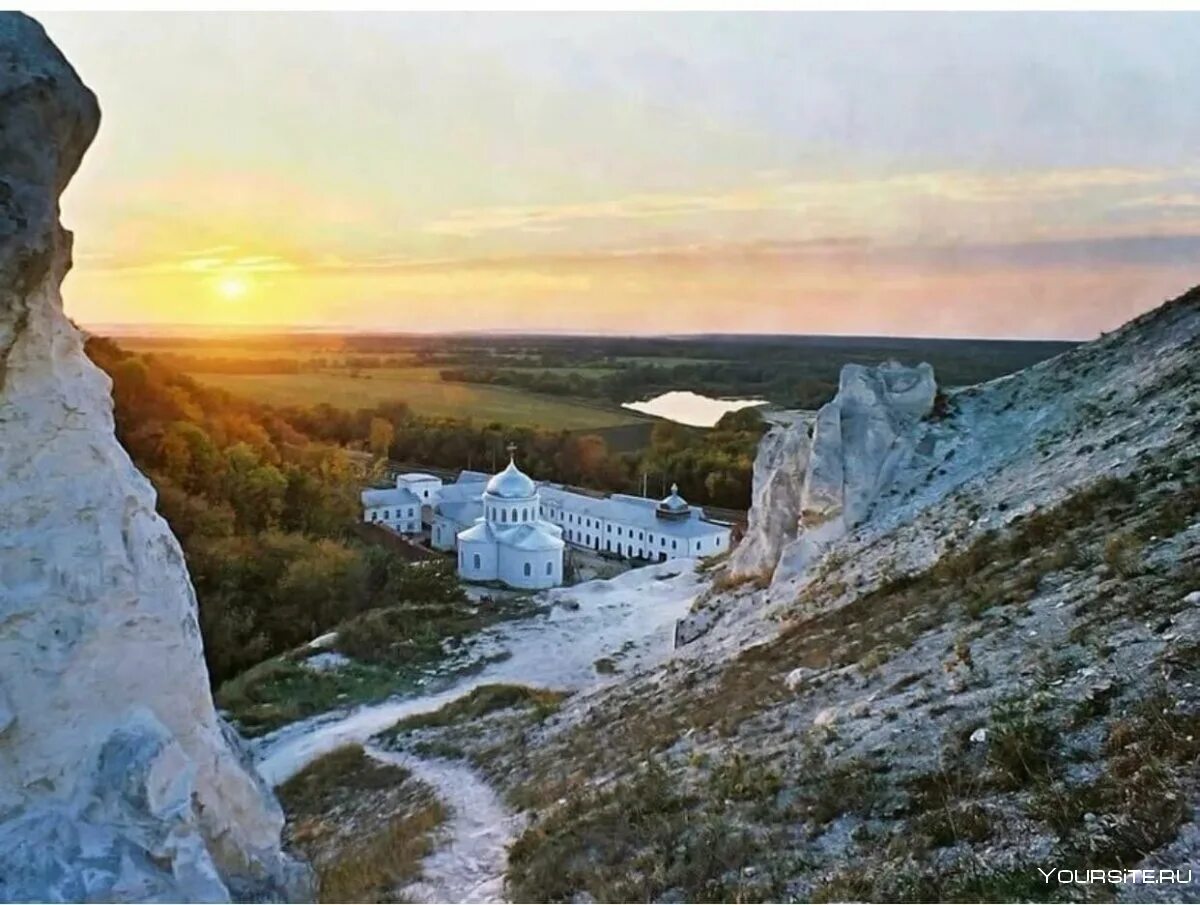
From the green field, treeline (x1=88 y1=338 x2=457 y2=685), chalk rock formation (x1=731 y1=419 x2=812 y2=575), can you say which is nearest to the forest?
treeline (x1=88 y1=338 x2=457 y2=685)

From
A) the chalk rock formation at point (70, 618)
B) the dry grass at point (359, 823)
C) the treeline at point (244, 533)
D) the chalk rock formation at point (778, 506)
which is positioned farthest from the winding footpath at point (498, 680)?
the treeline at point (244, 533)

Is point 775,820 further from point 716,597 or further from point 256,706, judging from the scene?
point 256,706

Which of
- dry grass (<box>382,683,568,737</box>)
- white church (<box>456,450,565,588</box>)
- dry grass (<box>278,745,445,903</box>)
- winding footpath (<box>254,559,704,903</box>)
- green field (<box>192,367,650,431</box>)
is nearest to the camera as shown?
dry grass (<box>278,745,445,903</box>)

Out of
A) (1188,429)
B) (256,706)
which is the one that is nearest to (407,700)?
(256,706)

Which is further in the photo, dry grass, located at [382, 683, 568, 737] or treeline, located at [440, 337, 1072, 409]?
treeline, located at [440, 337, 1072, 409]

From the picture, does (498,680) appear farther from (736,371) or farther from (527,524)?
(736,371)

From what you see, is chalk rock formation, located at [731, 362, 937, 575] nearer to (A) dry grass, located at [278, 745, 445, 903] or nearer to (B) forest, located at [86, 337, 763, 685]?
(A) dry grass, located at [278, 745, 445, 903]
